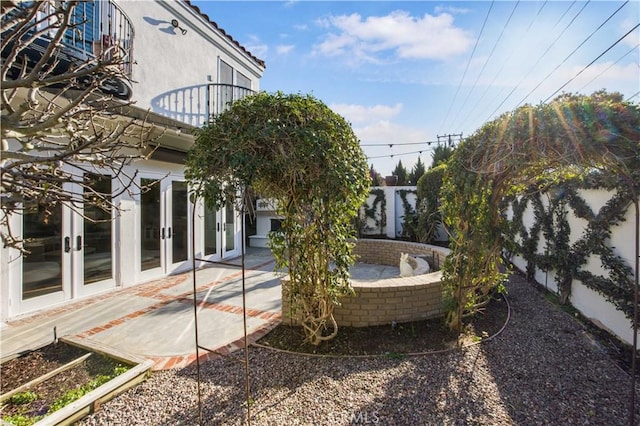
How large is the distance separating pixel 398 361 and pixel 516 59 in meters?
8.43

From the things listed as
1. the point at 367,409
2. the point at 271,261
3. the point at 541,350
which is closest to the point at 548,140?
the point at 541,350

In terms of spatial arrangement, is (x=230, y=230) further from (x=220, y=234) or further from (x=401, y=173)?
(x=401, y=173)

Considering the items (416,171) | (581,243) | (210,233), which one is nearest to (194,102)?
(210,233)

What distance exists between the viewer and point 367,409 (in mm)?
2684

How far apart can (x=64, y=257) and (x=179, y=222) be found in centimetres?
270

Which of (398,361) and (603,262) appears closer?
(398,361)

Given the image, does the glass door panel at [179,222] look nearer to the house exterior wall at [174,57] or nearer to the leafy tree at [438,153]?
the house exterior wall at [174,57]

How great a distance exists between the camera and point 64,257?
5598 millimetres

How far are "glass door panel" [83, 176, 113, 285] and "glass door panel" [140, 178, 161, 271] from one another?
2.45 feet

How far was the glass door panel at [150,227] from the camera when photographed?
23.4ft

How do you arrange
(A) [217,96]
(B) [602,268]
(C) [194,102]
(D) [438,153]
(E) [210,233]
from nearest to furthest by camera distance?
(B) [602,268], (C) [194,102], (A) [217,96], (E) [210,233], (D) [438,153]

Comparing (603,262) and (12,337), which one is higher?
(603,262)

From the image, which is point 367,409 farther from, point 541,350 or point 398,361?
point 541,350

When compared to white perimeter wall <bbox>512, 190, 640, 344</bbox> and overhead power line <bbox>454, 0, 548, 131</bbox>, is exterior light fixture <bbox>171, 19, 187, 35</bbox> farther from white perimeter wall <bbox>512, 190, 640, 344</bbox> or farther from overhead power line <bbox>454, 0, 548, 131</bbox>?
white perimeter wall <bbox>512, 190, 640, 344</bbox>
